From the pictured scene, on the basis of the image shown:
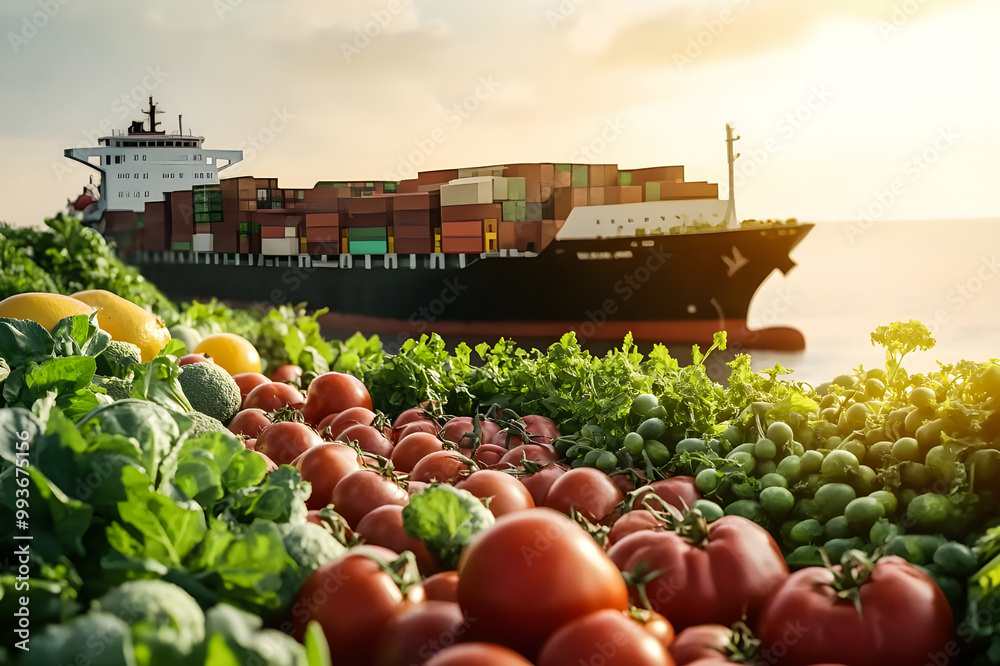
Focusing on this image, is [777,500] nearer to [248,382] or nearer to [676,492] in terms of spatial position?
[676,492]

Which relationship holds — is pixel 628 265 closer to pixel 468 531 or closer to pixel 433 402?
pixel 433 402

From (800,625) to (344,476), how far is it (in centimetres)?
110

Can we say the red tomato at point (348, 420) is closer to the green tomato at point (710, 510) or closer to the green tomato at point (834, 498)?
the green tomato at point (710, 510)

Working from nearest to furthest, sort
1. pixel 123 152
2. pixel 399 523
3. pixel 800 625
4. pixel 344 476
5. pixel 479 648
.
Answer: pixel 479 648 → pixel 800 625 → pixel 399 523 → pixel 344 476 → pixel 123 152

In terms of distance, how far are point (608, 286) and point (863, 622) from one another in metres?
14.1

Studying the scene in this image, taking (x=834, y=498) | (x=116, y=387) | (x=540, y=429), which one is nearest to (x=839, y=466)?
(x=834, y=498)

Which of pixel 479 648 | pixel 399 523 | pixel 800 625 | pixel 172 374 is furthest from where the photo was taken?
pixel 172 374

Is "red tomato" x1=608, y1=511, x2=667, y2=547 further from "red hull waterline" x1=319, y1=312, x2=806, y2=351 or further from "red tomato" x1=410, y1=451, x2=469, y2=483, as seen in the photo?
"red hull waterline" x1=319, y1=312, x2=806, y2=351

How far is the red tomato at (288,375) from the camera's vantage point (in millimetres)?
4441

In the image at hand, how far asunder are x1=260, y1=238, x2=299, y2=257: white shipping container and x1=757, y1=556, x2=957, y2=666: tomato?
18226 mm

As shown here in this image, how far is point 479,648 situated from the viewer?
3.32 feet

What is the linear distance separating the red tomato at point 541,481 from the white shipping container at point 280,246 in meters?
17.3

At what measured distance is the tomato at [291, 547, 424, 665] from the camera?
1.22 meters

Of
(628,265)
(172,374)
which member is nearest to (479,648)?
(172,374)
